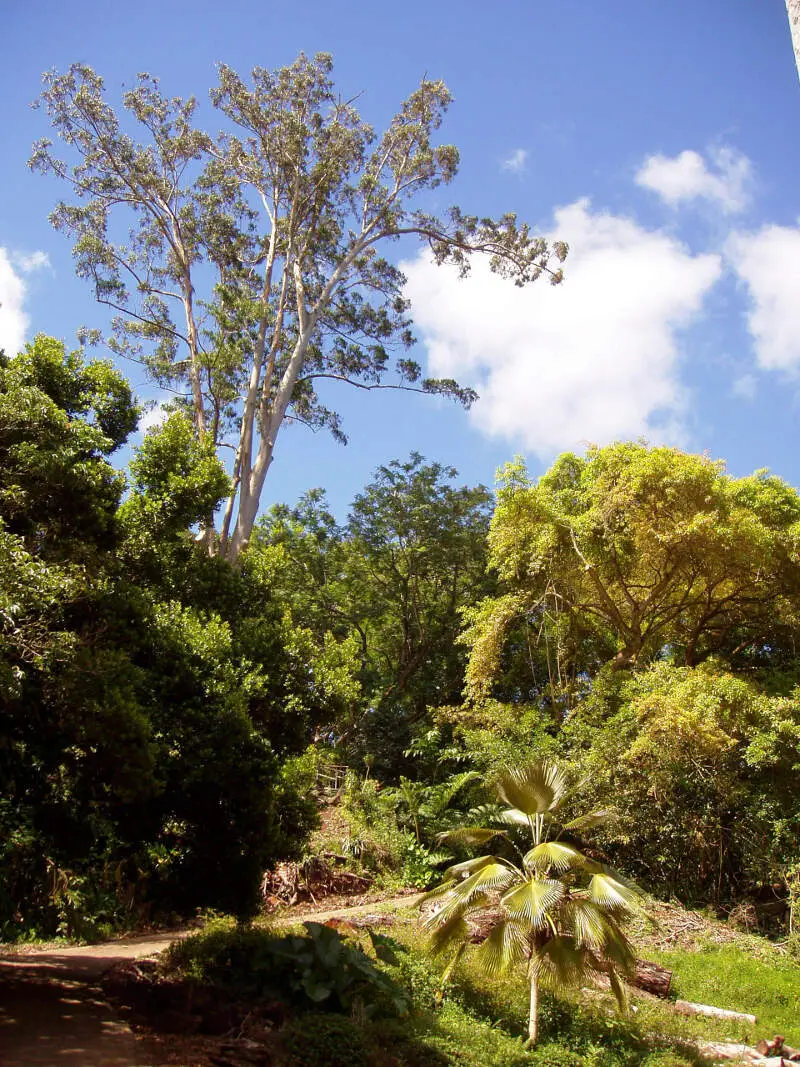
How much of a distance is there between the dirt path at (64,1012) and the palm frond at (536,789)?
14.2 feet

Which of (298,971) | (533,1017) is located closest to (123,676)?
(298,971)

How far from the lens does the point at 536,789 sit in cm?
830

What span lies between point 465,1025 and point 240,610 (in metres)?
4.95

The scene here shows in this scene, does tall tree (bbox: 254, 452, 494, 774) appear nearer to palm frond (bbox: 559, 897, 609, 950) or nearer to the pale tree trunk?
palm frond (bbox: 559, 897, 609, 950)

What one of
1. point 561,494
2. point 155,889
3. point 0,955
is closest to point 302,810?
point 155,889

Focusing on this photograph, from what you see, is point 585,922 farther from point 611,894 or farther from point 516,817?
point 516,817

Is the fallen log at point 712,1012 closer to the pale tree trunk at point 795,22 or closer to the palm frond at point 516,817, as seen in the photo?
the palm frond at point 516,817

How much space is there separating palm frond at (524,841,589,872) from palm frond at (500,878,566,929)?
160 millimetres

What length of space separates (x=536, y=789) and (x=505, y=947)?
1.63 metres

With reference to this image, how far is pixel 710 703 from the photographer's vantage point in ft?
40.8

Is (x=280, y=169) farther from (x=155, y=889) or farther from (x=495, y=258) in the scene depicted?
(x=155, y=889)

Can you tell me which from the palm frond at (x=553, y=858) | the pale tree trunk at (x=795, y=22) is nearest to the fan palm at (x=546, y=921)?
the palm frond at (x=553, y=858)

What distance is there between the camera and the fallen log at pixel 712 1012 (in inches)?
335

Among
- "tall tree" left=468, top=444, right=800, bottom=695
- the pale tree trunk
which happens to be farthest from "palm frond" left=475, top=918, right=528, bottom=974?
"tall tree" left=468, top=444, right=800, bottom=695
